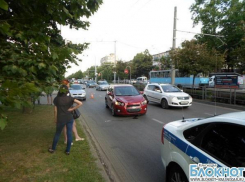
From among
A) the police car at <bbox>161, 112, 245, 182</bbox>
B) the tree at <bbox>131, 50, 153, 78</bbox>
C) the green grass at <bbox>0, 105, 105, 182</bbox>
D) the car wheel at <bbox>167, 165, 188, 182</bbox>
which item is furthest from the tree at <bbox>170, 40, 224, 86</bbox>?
the tree at <bbox>131, 50, 153, 78</bbox>

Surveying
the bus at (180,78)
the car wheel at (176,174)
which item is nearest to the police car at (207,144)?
the car wheel at (176,174)

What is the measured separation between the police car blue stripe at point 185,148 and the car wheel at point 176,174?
299 mm

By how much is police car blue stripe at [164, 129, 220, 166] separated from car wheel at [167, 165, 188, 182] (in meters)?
0.30

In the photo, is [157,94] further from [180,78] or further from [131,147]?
[180,78]

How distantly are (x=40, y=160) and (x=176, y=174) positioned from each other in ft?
9.74

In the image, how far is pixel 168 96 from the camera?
12477mm

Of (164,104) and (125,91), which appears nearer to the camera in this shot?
(125,91)

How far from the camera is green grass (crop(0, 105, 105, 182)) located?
3.65 metres

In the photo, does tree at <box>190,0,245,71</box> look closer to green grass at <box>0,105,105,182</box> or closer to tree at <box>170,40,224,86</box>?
tree at <box>170,40,224,86</box>

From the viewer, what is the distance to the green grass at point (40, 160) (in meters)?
→ 3.65

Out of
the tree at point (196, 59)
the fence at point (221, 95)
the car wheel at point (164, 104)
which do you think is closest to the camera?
the car wheel at point (164, 104)

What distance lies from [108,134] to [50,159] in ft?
9.36

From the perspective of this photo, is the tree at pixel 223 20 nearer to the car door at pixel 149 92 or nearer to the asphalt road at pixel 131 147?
the car door at pixel 149 92

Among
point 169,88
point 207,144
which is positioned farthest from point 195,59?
point 207,144
